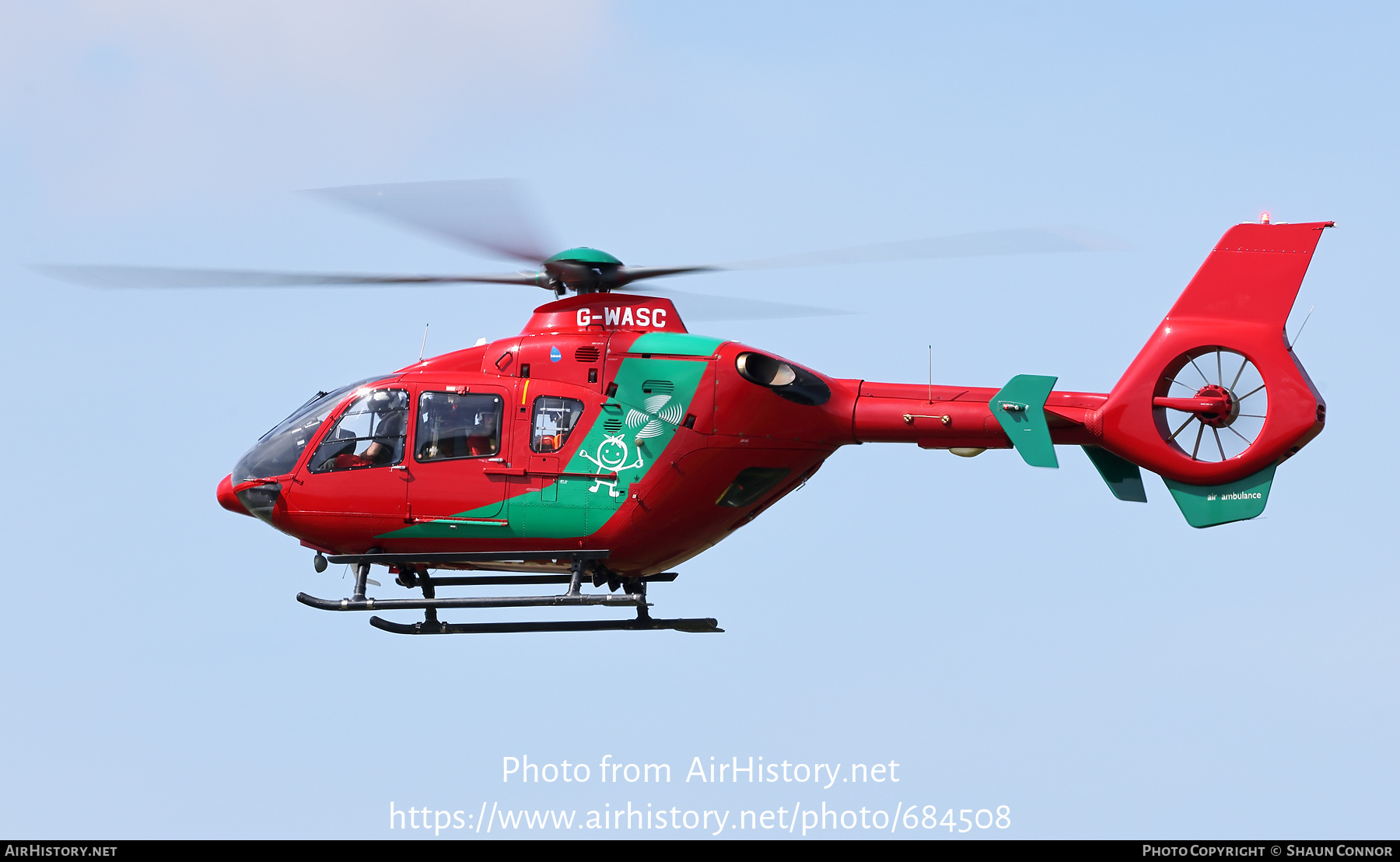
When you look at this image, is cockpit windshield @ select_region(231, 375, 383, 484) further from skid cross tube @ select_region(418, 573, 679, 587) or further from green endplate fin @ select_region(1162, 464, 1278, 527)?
green endplate fin @ select_region(1162, 464, 1278, 527)

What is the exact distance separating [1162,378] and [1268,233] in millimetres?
1951

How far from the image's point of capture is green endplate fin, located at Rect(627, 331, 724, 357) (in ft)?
71.8

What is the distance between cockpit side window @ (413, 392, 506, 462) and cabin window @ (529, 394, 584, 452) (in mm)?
383

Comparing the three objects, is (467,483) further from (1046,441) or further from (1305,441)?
(1305,441)

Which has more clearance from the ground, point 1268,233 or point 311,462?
point 1268,233

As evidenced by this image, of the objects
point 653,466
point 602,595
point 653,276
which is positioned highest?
point 653,276

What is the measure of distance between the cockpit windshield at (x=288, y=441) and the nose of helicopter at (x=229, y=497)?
A: 0.31 feet

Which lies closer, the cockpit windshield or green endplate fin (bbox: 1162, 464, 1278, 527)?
green endplate fin (bbox: 1162, 464, 1278, 527)

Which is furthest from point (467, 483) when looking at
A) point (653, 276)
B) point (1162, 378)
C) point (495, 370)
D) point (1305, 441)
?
point (1305, 441)

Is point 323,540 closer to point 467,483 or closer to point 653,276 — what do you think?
point 467,483

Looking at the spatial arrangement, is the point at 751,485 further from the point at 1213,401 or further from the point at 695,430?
the point at 1213,401

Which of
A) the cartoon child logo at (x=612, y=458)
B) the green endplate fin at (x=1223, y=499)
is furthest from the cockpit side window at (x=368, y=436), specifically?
the green endplate fin at (x=1223, y=499)

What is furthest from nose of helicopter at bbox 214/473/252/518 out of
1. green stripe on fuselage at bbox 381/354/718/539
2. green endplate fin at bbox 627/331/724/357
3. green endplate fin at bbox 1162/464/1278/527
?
green endplate fin at bbox 1162/464/1278/527

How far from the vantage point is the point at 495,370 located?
22.1 m
